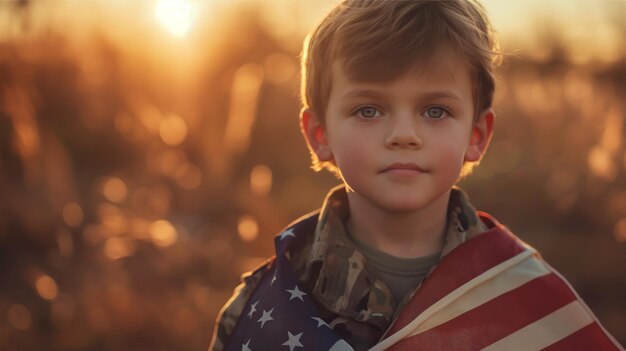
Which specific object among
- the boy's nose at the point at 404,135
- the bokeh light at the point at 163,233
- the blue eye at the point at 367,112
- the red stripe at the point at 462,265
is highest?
the blue eye at the point at 367,112

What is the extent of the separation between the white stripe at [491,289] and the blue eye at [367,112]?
1.90 ft

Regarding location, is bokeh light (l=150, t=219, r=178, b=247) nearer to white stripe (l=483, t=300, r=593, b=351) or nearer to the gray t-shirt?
the gray t-shirt

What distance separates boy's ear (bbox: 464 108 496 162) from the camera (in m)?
2.37

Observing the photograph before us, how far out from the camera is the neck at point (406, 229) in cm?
232

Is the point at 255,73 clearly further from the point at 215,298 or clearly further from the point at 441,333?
the point at 441,333

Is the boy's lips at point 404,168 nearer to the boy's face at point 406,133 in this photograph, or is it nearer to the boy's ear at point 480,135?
the boy's face at point 406,133

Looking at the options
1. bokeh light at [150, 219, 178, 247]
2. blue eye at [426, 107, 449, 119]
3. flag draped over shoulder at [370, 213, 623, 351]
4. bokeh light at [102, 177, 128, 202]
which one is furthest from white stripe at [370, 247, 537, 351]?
bokeh light at [102, 177, 128, 202]

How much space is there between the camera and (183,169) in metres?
4.45

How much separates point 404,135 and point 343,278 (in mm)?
480

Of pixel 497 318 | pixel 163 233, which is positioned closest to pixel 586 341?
pixel 497 318

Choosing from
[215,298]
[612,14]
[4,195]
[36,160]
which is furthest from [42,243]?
[612,14]

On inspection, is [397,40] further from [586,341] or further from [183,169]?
[183,169]

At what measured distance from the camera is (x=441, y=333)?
212cm

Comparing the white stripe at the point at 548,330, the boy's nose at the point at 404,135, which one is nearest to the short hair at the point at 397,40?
the boy's nose at the point at 404,135
